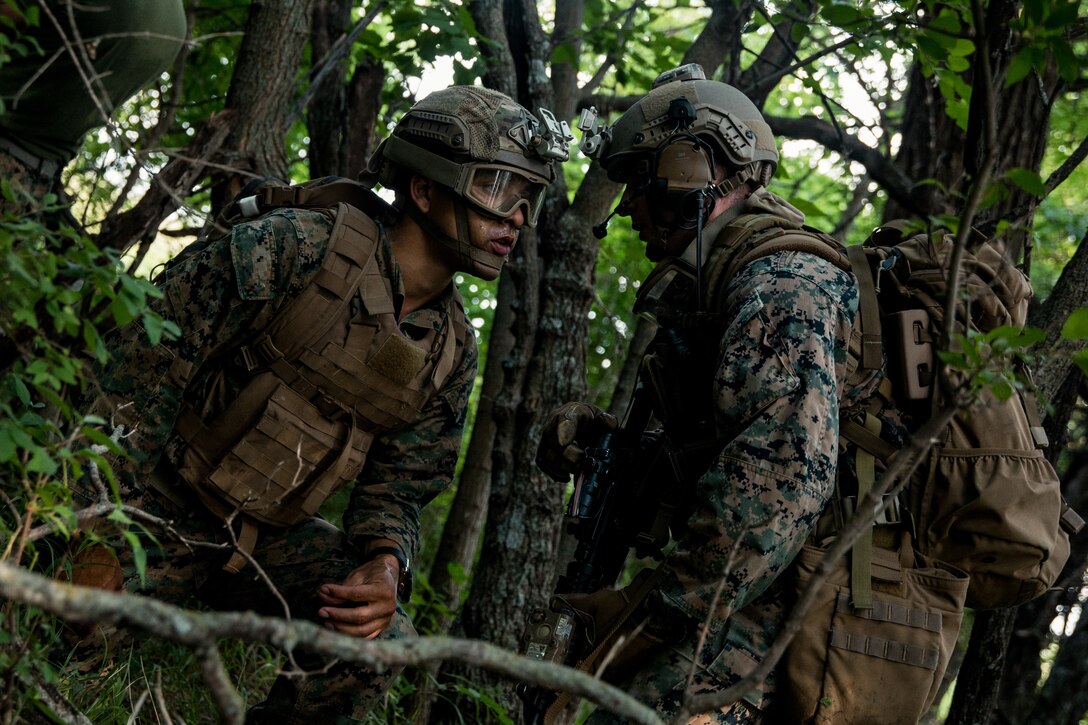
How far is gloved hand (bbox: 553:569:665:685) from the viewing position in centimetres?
326

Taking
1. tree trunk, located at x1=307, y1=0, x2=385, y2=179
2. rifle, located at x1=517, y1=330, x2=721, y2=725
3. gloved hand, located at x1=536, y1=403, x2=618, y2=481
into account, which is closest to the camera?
rifle, located at x1=517, y1=330, x2=721, y2=725

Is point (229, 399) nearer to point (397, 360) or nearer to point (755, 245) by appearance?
point (397, 360)

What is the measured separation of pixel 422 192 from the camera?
13.5 feet

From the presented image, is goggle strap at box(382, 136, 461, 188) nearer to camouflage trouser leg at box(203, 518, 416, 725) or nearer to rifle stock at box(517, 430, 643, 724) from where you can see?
rifle stock at box(517, 430, 643, 724)

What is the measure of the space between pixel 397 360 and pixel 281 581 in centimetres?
92

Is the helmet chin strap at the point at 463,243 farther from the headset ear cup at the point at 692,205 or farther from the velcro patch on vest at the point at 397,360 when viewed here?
the headset ear cup at the point at 692,205

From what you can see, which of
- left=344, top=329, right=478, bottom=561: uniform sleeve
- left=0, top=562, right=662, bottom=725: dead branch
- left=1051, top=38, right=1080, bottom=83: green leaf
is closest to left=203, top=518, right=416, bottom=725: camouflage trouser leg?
left=344, top=329, right=478, bottom=561: uniform sleeve

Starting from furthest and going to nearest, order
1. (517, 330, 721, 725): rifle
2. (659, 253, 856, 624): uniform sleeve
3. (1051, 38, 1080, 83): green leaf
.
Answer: (517, 330, 721, 725): rifle < (659, 253, 856, 624): uniform sleeve < (1051, 38, 1080, 83): green leaf

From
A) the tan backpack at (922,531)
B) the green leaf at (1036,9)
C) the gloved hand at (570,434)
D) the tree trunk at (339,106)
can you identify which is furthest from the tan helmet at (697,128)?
the tree trunk at (339,106)

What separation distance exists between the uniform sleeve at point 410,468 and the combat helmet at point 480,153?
54cm

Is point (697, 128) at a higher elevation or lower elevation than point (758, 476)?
higher

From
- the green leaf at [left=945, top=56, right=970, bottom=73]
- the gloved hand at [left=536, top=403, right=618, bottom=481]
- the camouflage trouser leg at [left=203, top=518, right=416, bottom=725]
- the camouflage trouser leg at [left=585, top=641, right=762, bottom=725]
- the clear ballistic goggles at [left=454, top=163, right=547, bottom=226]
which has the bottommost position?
the camouflage trouser leg at [left=203, top=518, right=416, bottom=725]

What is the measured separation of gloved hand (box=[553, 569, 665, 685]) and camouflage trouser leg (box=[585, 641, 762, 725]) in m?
0.05

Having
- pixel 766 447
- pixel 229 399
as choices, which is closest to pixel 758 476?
pixel 766 447
